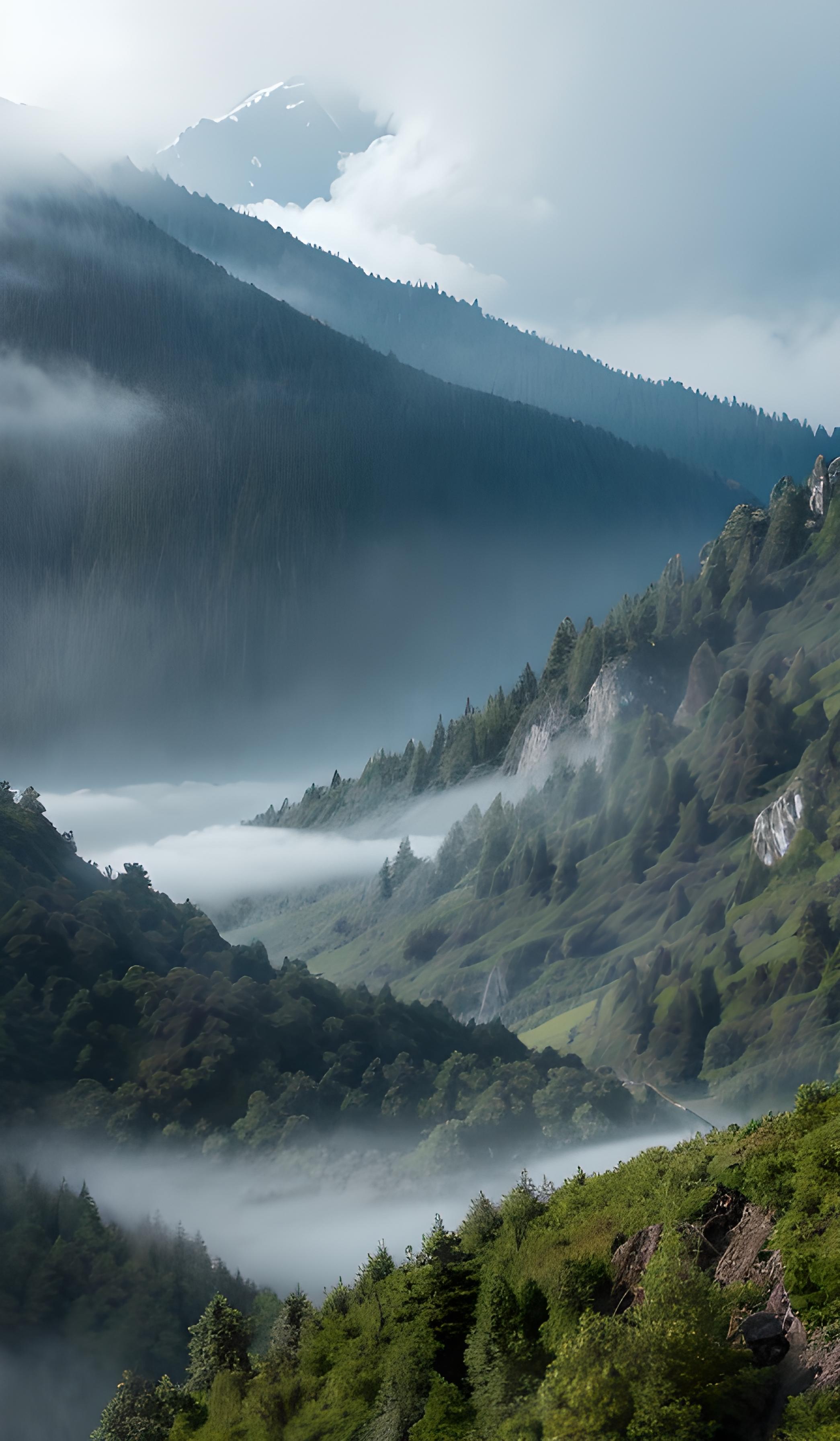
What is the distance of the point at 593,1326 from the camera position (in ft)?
186

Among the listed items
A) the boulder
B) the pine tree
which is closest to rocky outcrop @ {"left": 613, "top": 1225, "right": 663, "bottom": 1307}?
the boulder

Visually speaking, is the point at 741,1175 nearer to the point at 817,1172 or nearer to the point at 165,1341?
the point at 817,1172

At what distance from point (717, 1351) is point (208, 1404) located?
5259cm

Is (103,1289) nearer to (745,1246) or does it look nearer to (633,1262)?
(633,1262)

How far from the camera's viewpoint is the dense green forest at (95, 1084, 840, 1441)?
52094 millimetres

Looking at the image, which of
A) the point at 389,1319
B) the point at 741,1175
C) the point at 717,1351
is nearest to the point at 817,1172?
the point at 741,1175

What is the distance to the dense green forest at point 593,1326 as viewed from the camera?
171 feet

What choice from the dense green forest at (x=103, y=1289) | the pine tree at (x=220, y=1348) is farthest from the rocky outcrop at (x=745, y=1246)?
the dense green forest at (x=103, y=1289)

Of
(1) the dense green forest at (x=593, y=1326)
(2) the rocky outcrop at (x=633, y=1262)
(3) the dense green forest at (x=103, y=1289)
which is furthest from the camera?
(3) the dense green forest at (x=103, y=1289)

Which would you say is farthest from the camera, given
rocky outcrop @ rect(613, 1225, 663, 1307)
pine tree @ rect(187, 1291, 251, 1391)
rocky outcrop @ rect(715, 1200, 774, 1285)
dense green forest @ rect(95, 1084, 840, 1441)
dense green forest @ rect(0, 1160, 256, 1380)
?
dense green forest @ rect(0, 1160, 256, 1380)

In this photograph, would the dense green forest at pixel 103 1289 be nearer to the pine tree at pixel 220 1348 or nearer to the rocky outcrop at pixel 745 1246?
the pine tree at pixel 220 1348

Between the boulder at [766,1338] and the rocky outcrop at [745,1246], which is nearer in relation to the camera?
the boulder at [766,1338]

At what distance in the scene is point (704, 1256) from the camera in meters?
62.7

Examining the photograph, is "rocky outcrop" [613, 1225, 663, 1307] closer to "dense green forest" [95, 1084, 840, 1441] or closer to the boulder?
"dense green forest" [95, 1084, 840, 1441]
